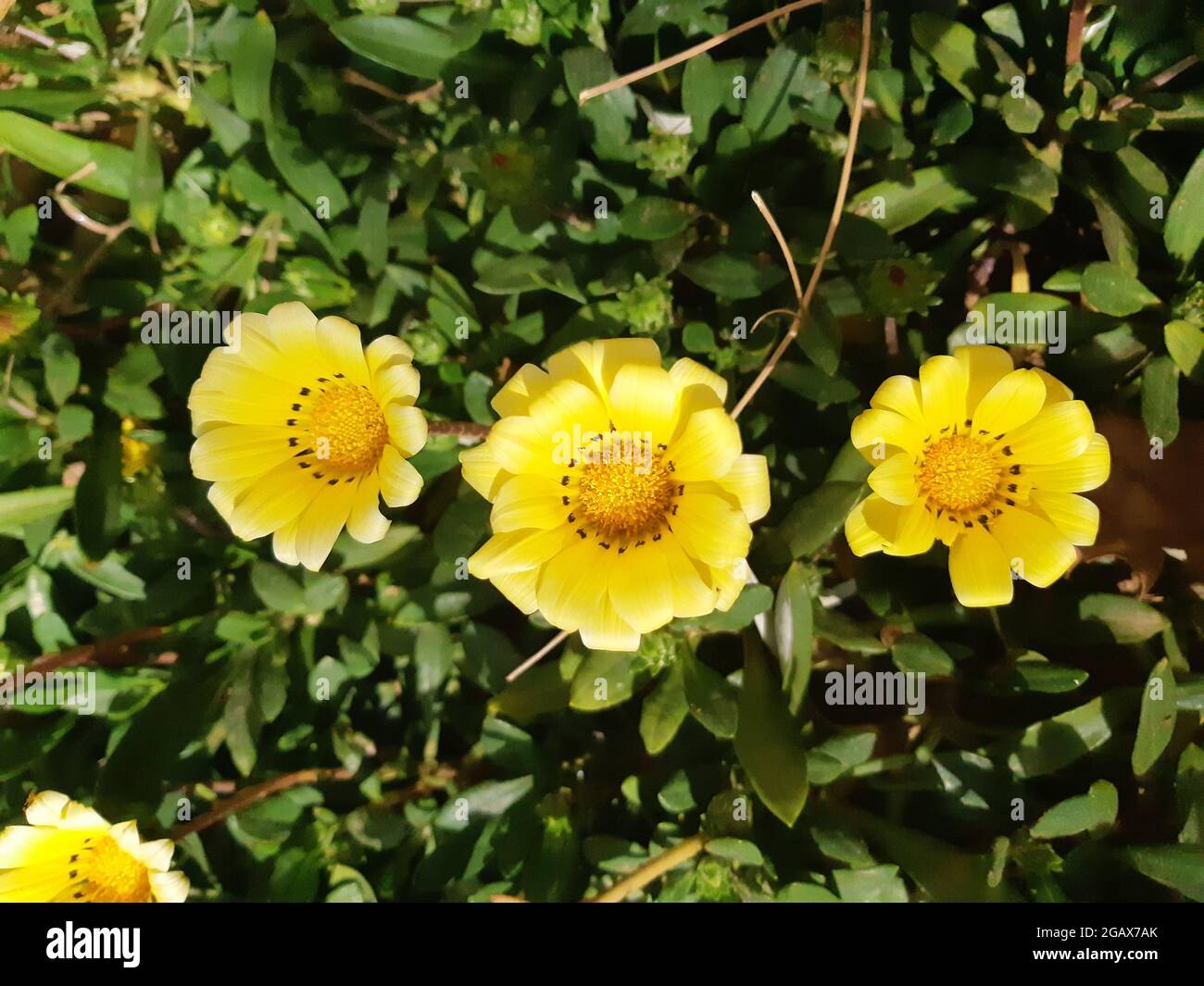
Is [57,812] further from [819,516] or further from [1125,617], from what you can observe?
[1125,617]

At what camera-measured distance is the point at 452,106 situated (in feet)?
6.86

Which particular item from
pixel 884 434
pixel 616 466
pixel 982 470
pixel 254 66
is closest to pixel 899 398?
pixel 884 434

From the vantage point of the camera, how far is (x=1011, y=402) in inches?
62.1

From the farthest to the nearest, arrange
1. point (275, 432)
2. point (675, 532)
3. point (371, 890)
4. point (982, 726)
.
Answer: point (371, 890)
point (982, 726)
point (275, 432)
point (675, 532)

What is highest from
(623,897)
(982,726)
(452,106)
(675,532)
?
(452,106)

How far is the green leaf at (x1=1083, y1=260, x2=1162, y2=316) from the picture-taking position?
1762 millimetres

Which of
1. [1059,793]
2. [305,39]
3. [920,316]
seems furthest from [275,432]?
[1059,793]

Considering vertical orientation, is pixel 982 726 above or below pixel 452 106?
below

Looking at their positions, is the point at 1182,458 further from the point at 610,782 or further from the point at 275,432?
the point at 275,432

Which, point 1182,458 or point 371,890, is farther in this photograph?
point 371,890

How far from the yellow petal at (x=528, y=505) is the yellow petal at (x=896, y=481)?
1.83 ft

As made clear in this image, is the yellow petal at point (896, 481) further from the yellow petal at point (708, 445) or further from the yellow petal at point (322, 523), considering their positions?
the yellow petal at point (322, 523)

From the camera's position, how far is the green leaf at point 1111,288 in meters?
1.76

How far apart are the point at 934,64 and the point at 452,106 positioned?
1108 millimetres
